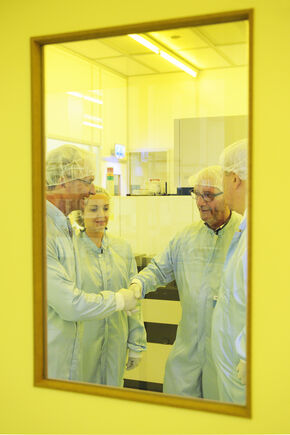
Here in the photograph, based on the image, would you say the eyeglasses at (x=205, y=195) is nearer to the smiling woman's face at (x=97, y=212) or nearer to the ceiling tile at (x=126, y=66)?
the smiling woman's face at (x=97, y=212)

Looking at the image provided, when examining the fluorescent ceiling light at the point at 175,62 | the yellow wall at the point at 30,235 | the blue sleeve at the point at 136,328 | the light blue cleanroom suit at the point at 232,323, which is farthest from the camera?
the blue sleeve at the point at 136,328

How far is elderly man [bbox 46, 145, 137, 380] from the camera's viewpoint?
7.30 ft

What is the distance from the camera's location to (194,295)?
210 centimetres

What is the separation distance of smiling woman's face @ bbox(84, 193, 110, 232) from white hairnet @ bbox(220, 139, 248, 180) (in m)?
0.55

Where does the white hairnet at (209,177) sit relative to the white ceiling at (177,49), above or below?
below

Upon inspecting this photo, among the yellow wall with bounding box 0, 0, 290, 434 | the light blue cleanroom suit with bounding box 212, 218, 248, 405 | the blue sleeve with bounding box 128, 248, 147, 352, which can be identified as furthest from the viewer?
the blue sleeve with bounding box 128, 248, 147, 352

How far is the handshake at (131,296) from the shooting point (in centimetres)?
220

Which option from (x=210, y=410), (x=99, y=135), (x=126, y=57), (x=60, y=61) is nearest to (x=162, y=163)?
(x=99, y=135)

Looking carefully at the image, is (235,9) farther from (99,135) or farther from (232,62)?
(99,135)

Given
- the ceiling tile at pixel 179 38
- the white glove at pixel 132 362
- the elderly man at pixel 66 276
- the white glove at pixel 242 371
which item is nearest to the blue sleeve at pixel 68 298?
the elderly man at pixel 66 276

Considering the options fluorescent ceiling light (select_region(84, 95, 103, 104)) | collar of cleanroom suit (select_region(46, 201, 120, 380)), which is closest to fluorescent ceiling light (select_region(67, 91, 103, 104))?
fluorescent ceiling light (select_region(84, 95, 103, 104))

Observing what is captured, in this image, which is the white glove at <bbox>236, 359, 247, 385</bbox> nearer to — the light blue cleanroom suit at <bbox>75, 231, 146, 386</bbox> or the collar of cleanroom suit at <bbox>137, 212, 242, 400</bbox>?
the collar of cleanroom suit at <bbox>137, 212, 242, 400</bbox>

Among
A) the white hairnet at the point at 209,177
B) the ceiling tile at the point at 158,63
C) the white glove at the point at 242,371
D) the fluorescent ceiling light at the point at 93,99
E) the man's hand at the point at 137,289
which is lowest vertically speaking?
the white glove at the point at 242,371

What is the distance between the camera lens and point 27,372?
7.58 feet
